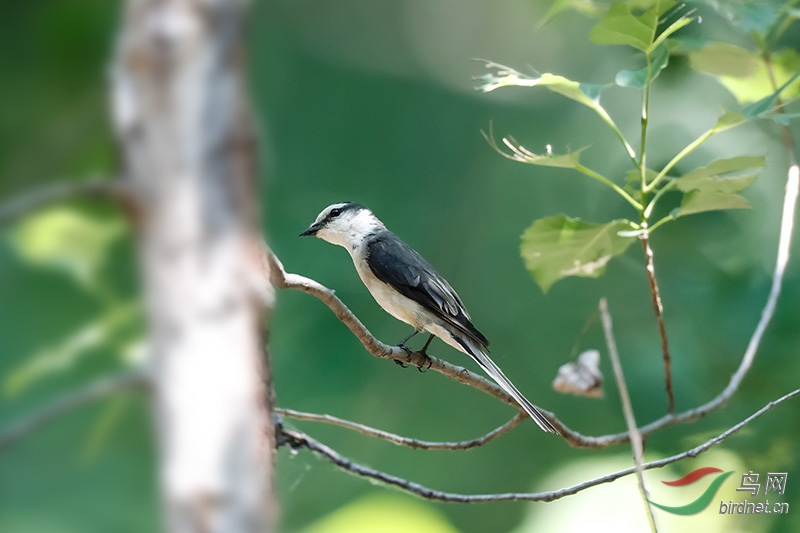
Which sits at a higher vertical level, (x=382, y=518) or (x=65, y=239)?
(x=65, y=239)

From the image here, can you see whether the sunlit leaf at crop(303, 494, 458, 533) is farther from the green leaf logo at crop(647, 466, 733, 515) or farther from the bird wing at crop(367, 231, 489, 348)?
the green leaf logo at crop(647, 466, 733, 515)

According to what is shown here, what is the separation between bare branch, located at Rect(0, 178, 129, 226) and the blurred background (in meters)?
0.14

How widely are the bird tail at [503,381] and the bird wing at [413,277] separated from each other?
0.7 inches

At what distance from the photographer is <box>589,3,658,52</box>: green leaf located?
38.1 inches

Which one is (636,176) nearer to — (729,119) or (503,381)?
(729,119)

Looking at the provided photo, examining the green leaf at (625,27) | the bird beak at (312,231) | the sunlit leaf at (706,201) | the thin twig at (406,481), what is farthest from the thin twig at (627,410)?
the bird beak at (312,231)

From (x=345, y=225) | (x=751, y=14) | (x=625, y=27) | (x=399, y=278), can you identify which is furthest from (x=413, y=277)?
(x=751, y=14)

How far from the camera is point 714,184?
105 cm

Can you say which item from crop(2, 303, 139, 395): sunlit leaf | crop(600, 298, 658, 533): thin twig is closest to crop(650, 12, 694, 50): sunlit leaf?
crop(600, 298, 658, 533): thin twig

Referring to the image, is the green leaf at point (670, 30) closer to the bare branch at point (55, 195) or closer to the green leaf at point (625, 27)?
the green leaf at point (625, 27)

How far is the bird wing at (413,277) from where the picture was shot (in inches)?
46.6

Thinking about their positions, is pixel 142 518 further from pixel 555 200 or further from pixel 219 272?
pixel 555 200

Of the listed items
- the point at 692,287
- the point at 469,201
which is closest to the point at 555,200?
the point at 469,201

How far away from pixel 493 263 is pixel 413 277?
0.68ft
